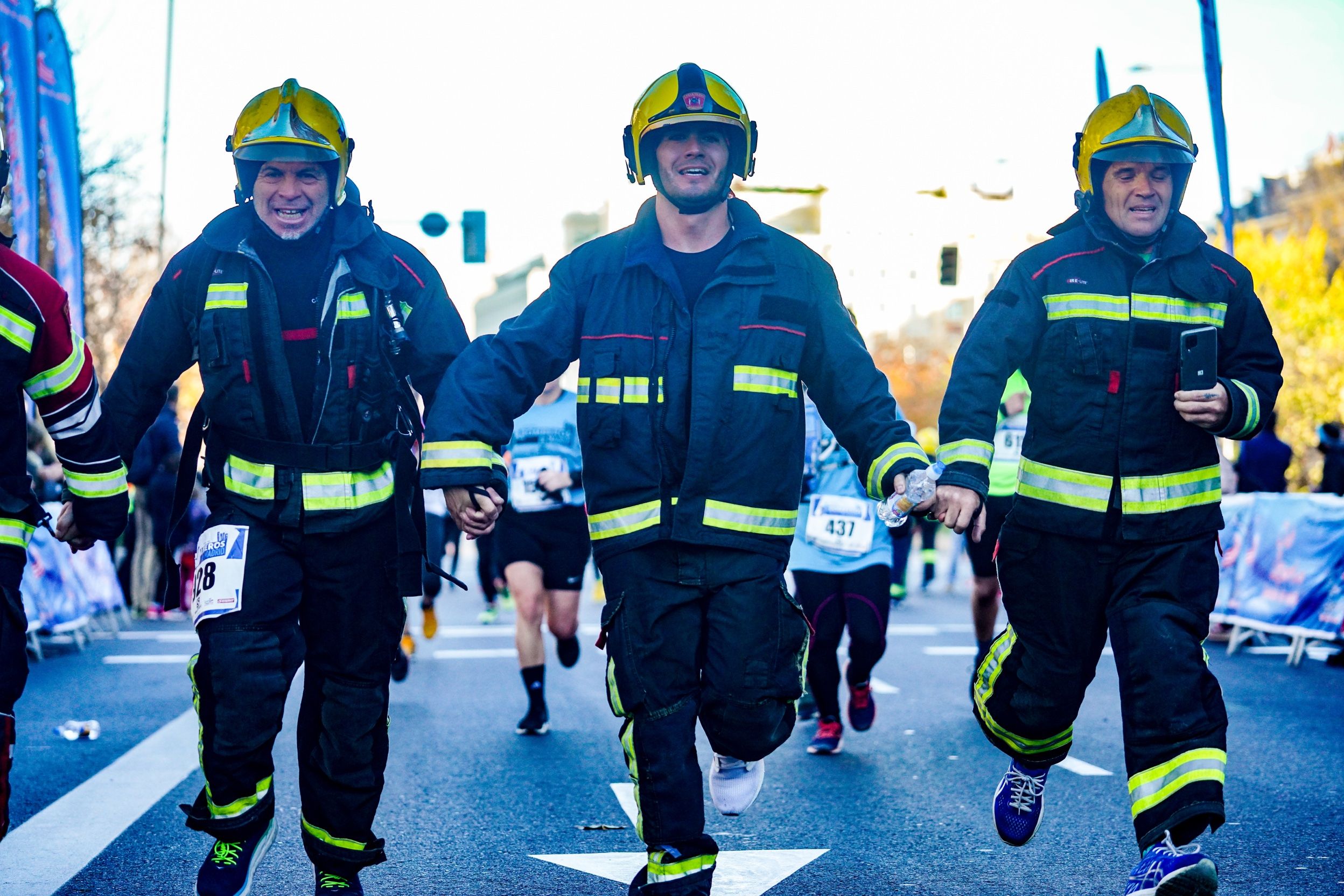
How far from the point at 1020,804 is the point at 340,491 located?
7.74 ft

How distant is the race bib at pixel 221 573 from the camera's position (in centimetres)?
401

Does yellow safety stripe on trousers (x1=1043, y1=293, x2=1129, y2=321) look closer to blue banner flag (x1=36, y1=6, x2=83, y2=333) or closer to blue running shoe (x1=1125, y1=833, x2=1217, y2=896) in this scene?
blue running shoe (x1=1125, y1=833, x2=1217, y2=896)

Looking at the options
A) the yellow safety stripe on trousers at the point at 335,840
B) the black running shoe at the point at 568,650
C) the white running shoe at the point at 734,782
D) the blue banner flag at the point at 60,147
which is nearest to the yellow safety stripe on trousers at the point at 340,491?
the yellow safety stripe on trousers at the point at 335,840

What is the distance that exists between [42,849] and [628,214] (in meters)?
75.6

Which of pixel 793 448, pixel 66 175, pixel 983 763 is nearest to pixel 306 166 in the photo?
pixel 793 448

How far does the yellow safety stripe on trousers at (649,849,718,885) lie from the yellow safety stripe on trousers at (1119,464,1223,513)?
62.0 inches

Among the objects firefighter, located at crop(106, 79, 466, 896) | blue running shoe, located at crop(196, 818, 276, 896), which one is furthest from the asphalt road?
firefighter, located at crop(106, 79, 466, 896)

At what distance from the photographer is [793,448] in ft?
13.3

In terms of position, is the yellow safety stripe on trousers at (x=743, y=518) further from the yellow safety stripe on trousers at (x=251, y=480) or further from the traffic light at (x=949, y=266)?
Result: the traffic light at (x=949, y=266)

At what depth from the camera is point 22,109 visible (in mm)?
10609

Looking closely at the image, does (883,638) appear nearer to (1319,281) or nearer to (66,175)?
(66,175)

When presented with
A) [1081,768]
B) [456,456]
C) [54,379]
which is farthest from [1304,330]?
[54,379]

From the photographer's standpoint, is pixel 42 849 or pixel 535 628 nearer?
pixel 42 849

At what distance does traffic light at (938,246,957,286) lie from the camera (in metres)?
26.3
